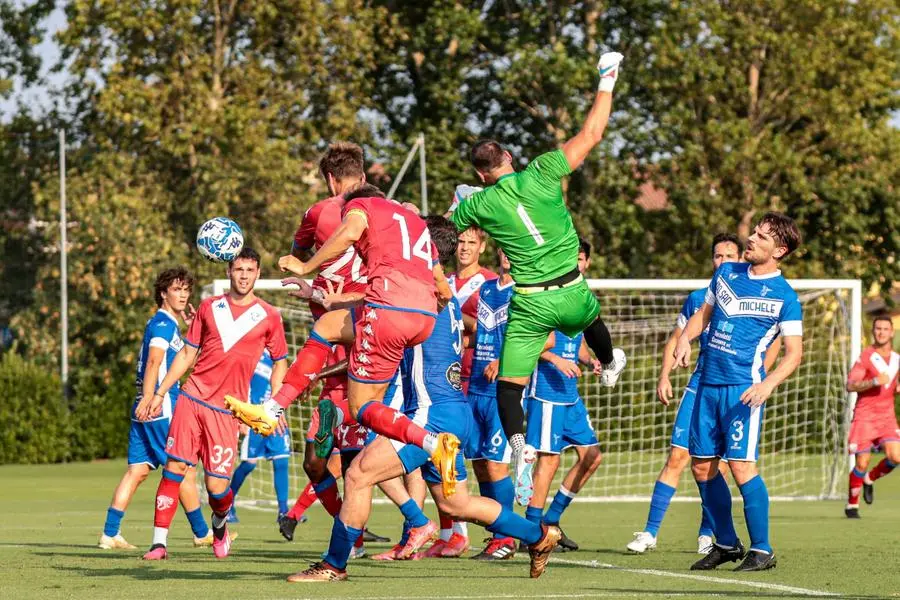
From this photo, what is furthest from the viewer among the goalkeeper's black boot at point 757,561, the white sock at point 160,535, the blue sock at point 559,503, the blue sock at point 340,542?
the blue sock at point 559,503

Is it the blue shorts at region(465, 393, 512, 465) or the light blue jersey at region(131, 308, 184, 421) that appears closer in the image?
the blue shorts at region(465, 393, 512, 465)

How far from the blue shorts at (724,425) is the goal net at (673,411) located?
9736 mm

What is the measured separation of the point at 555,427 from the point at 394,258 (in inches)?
136

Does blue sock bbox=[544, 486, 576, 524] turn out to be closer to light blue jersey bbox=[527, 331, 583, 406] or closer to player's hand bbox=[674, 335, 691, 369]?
light blue jersey bbox=[527, 331, 583, 406]

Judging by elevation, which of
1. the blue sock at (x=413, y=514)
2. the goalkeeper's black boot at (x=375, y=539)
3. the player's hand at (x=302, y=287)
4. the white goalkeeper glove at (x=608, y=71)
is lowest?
the goalkeeper's black boot at (x=375, y=539)

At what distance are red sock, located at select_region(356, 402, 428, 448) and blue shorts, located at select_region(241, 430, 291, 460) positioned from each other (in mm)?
7317

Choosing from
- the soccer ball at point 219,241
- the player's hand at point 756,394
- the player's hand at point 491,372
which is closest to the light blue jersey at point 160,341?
the soccer ball at point 219,241

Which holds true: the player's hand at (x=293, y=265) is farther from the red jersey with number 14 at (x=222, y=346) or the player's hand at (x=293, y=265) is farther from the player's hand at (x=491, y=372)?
the player's hand at (x=491, y=372)

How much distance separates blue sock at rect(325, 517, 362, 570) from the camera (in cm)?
795

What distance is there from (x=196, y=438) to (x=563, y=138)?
84.8ft

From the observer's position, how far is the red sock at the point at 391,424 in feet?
25.6

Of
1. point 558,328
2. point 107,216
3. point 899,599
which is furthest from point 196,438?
point 107,216

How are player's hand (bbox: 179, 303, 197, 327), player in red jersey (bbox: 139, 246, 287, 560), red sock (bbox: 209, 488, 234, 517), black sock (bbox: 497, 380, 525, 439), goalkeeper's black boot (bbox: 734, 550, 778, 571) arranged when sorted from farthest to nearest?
player's hand (bbox: 179, 303, 197, 327)
player in red jersey (bbox: 139, 246, 287, 560)
red sock (bbox: 209, 488, 234, 517)
goalkeeper's black boot (bbox: 734, 550, 778, 571)
black sock (bbox: 497, 380, 525, 439)

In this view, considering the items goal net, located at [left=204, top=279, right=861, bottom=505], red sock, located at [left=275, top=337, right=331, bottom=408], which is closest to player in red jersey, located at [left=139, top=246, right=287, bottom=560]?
red sock, located at [left=275, top=337, right=331, bottom=408]
